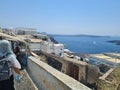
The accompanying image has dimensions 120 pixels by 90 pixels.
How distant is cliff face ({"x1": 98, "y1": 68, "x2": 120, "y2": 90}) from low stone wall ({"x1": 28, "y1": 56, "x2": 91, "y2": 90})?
4.45 meters

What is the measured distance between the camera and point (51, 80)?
4.80 meters

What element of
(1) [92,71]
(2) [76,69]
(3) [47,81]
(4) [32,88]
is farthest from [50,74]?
(1) [92,71]

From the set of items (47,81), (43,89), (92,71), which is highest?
(47,81)

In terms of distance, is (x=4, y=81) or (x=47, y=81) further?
(x=47, y=81)

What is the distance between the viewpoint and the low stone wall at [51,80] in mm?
3833

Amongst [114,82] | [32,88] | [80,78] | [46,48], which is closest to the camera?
[32,88]

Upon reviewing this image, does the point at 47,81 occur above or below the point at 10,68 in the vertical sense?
below

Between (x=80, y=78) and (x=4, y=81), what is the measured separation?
20.1 ft

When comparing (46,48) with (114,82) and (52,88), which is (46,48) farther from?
(52,88)

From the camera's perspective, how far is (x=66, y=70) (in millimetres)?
10562

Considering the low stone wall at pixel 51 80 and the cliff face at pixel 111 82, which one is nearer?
the low stone wall at pixel 51 80

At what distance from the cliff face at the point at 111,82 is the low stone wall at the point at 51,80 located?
445cm

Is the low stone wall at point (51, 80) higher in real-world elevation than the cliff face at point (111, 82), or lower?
higher

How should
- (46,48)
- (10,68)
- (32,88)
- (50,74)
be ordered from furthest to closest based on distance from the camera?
(46,48)
(32,88)
(50,74)
(10,68)
